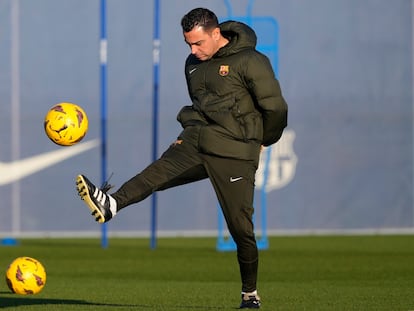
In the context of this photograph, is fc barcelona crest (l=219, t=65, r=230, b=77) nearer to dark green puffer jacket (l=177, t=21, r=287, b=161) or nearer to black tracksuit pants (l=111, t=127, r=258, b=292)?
dark green puffer jacket (l=177, t=21, r=287, b=161)

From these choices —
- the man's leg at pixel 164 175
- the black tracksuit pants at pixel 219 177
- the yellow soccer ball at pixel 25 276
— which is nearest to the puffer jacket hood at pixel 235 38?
the black tracksuit pants at pixel 219 177

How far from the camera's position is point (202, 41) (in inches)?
334

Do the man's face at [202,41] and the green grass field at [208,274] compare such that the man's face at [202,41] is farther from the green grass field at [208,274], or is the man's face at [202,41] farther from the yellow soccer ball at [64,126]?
the green grass field at [208,274]

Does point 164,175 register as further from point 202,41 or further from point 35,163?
point 35,163

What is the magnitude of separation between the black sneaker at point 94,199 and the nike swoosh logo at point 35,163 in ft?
32.9

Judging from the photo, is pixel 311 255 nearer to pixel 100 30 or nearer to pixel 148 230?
pixel 148 230

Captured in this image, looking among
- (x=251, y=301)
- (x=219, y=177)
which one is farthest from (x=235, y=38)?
(x=251, y=301)

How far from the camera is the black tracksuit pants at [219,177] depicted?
859cm

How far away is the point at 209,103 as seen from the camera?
8648 mm

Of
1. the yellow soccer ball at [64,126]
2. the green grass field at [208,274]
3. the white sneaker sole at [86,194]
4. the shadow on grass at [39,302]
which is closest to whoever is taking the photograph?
the white sneaker sole at [86,194]

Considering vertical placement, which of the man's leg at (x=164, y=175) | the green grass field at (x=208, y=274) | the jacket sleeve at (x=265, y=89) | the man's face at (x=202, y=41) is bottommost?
the green grass field at (x=208, y=274)

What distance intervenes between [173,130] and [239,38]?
9.81 m

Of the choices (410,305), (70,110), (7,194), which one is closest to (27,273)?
(70,110)

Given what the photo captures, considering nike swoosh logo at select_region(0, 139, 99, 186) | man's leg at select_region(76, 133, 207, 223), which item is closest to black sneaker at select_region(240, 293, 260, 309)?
man's leg at select_region(76, 133, 207, 223)
